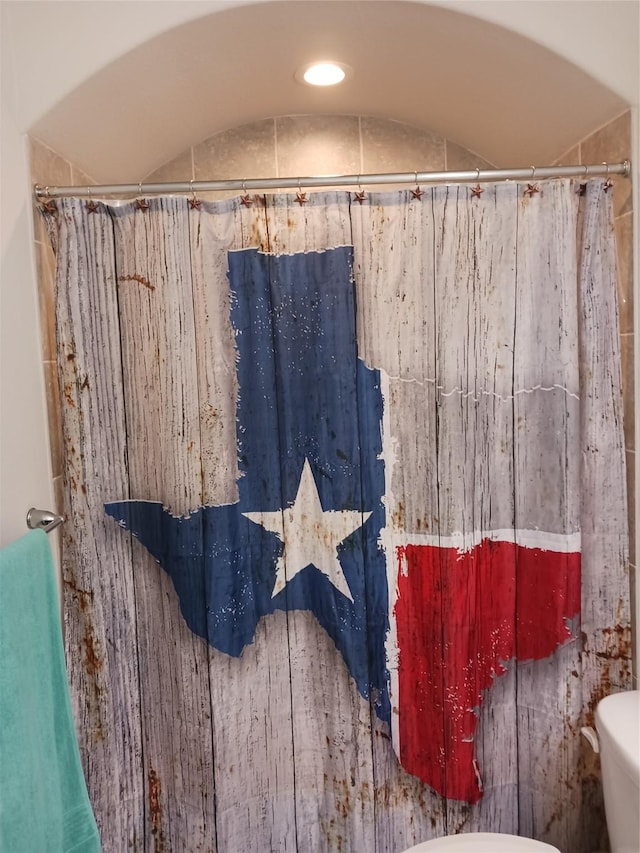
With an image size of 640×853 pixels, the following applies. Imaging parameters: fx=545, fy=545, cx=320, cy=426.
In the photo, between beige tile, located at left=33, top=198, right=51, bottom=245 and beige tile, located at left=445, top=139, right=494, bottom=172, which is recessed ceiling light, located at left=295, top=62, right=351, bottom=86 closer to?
beige tile, located at left=445, top=139, right=494, bottom=172

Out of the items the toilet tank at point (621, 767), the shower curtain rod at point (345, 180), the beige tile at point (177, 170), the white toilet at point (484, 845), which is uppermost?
the beige tile at point (177, 170)

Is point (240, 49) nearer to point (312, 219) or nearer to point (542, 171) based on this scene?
point (312, 219)

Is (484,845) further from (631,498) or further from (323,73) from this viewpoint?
(323,73)

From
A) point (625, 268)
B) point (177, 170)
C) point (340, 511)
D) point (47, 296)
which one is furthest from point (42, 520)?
point (625, 268)

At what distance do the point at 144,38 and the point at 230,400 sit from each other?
810 millimetres

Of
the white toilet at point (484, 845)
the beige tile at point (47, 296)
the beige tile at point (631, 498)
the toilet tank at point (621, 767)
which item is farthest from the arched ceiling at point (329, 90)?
the white toilet at point (484, 845)

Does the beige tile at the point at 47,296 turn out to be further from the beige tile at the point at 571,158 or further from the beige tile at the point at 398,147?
the beige tile at the point at 571,158

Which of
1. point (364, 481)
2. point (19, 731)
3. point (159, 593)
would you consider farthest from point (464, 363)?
point (19, 731)

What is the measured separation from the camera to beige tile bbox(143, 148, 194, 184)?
1.70 m

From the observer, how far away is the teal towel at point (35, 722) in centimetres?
94

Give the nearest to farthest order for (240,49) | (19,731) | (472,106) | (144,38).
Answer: (19,731), (144,38), (240,49), (472,106)

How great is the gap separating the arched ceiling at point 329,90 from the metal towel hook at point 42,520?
858 millimetres

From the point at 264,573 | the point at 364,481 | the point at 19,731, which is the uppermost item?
the point at 364,481

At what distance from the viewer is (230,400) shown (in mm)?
1269
